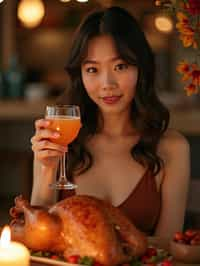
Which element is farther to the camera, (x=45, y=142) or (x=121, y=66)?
(x=121, y=66)

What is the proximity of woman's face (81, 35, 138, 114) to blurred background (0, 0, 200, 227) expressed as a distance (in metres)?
2.75

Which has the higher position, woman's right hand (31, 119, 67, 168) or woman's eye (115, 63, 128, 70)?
woman's eye (115, 63, 128, 70)

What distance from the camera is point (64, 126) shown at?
6.36 feet

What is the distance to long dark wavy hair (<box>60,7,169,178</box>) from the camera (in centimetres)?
233

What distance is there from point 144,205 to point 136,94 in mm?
427

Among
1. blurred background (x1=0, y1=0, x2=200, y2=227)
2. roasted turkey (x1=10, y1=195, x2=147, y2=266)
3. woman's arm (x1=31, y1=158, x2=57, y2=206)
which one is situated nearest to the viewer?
roasted turkey (x1=10, y1=195, x2=147, y2=266)

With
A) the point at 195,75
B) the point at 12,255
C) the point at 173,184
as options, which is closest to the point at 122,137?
the point at 173,184

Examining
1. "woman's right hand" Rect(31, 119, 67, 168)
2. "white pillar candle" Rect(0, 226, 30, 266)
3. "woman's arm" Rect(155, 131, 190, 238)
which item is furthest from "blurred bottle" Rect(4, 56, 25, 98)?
"white pillar candle" Rect(0, 226, 30, 266)

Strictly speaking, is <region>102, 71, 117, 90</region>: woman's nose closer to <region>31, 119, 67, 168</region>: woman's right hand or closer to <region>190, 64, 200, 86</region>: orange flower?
<region>31, 119, 67, 168</region>: woman's right hand

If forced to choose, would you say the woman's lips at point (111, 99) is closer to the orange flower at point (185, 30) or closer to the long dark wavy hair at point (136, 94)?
the long dark wavy hair at point (136, 94)

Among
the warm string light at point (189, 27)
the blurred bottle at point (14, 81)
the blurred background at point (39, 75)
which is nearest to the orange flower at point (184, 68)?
the warm string light at point (189, 27)

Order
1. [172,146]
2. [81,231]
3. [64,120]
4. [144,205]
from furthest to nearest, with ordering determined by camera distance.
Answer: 1. [172,146]
2. [144,205]
3. [64,120]
4. [81,231]

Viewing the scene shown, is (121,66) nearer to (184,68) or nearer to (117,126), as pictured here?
(117,126)

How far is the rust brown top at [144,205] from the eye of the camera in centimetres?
232
